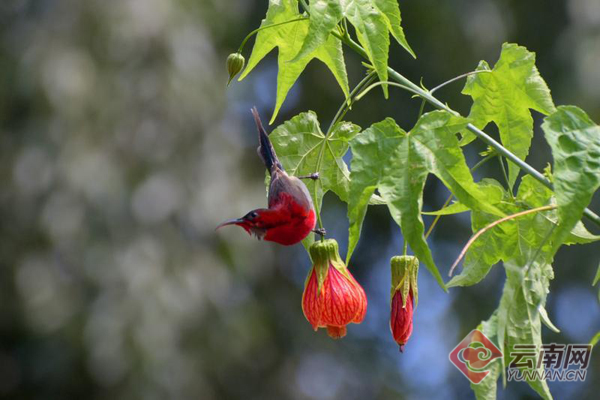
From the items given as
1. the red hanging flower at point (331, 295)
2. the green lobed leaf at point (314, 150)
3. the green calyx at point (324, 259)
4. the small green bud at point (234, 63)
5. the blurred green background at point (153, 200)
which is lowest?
the blurred green background at point (153, 200)

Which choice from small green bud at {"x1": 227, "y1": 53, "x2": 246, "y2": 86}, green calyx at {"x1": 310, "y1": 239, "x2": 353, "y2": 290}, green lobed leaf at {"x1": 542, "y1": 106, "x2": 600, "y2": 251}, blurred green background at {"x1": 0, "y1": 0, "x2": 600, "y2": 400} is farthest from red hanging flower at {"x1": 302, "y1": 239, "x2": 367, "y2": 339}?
blurred green background at {"x1": 0, "y1": 0, "x2": 600, "y2": 400}

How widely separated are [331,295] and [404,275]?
0.32ft

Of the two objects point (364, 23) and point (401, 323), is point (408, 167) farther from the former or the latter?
point (401, 323)

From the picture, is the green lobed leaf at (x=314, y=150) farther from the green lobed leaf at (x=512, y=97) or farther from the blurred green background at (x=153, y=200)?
the blurred green background at (x=153, y=200)

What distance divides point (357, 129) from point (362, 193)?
0.26m

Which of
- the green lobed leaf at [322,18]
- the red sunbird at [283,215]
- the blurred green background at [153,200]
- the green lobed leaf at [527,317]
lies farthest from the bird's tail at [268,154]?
the blurred green background at [153,200]

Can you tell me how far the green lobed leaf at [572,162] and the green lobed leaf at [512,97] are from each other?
223 mm

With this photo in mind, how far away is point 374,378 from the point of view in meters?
6.34

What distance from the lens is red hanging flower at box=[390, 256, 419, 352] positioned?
1096mm

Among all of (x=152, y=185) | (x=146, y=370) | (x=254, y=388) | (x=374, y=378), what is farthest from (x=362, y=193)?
(x=374, y=378)

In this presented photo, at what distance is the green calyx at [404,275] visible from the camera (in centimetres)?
115

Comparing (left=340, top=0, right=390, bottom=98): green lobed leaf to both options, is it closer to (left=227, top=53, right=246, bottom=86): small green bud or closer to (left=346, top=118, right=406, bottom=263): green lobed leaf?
(left=346, top=118, right=406, bottom=263): green lobed leaf

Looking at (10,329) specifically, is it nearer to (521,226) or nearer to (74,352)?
(74,352)

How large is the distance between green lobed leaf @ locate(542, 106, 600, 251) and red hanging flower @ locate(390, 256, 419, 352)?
305mm
